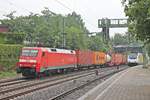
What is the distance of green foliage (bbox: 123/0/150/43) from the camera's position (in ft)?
57.6

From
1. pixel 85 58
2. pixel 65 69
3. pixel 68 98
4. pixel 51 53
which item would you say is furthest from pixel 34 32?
pixel 68 98

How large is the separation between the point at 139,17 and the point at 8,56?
85.1 feet

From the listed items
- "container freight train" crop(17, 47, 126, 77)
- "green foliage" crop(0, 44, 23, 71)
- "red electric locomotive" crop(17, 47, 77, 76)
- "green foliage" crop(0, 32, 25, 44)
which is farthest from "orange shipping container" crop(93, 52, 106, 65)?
"red electric locomotive" crop(17, 47, 77, 76)

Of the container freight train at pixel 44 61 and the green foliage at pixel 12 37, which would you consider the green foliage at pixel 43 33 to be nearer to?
the green foliage at pixel 12 37

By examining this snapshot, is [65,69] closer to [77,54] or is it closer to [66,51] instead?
[66,51]

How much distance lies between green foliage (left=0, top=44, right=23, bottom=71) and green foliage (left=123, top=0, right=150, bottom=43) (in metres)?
21.6

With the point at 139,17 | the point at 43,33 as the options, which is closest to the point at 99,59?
the point at 43,33

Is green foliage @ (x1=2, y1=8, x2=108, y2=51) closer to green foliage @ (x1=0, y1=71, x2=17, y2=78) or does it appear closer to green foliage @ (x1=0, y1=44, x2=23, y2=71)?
green foliage @ (x1=0, y1=44, x2=23, y2=71)

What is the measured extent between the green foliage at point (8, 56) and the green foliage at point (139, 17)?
21.6m

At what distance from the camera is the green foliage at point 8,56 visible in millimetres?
41500

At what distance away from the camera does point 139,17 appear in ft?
62.4

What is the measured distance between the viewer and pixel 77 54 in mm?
53719

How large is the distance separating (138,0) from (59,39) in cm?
6405

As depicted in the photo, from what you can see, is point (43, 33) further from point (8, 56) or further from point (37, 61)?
point (37, 61)
